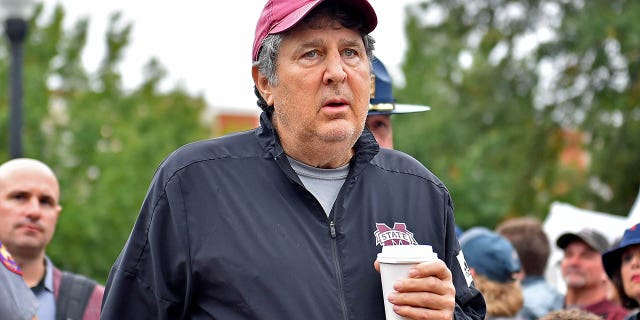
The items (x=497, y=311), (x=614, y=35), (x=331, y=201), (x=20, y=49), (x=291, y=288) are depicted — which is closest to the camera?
(x=291, y=288)

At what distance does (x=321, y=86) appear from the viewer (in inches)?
119

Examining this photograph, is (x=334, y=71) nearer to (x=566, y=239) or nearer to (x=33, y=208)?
(x=33, y=208)

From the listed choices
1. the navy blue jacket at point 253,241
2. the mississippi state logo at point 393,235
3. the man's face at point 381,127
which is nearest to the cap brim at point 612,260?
the man's face at point 381,127

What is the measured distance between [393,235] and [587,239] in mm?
4200

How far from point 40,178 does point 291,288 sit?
10.5 ft

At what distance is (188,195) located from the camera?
295 centimetres

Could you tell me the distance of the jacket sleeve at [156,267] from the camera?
2.86 m

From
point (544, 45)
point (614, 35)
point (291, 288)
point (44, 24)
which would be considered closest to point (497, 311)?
point (291, 288)

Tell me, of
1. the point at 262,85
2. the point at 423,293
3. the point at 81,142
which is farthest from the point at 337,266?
the point at 81,142

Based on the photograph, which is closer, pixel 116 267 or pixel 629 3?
pixel 116 267

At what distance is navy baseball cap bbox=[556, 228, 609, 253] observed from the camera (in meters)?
6.83

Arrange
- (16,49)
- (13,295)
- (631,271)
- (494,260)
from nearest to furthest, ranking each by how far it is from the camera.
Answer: (13,295) < (631,271) < (494,260) < (16,49)

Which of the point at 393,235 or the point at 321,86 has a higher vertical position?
the point at 321,86

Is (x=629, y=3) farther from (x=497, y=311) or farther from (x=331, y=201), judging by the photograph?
(x=331, y=201)
